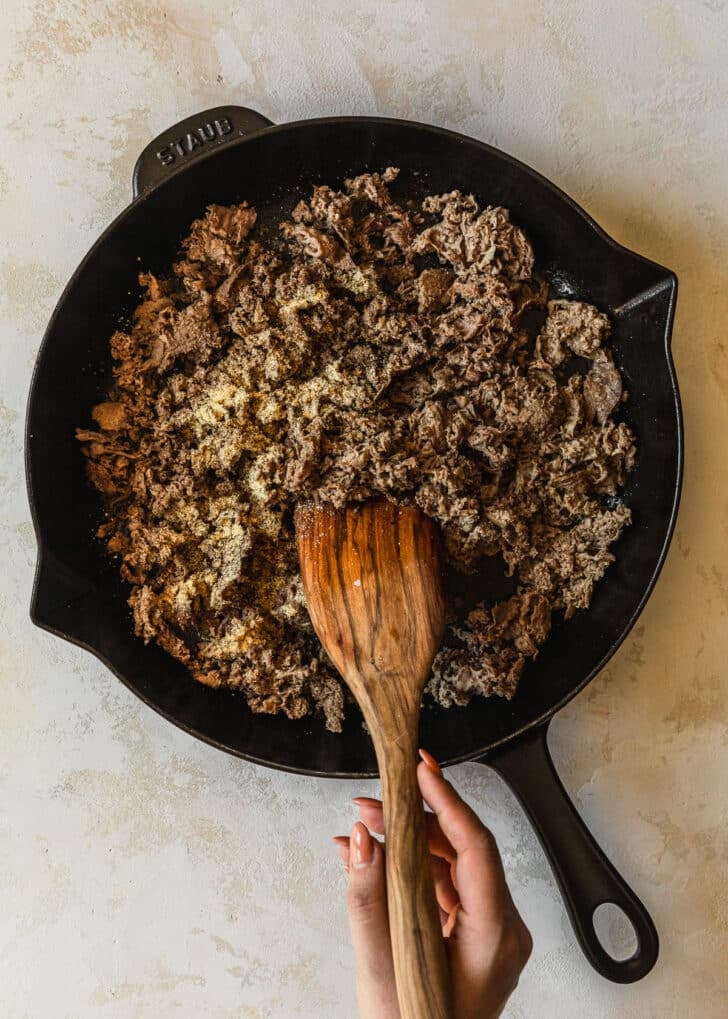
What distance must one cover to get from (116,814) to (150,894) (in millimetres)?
150

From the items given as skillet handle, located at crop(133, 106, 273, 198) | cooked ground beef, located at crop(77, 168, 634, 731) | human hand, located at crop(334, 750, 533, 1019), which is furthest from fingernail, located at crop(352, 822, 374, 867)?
skillet handle, located at crop(133, 106, 273, 198)

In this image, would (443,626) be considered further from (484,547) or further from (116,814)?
(116,814)

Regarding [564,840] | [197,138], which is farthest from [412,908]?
[197,138]

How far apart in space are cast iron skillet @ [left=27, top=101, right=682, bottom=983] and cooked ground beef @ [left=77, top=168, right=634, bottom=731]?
0.04 meters

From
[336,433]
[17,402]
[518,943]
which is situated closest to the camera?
[518,943]

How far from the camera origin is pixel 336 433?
1.14 m

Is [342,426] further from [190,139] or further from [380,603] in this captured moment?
[190,139]

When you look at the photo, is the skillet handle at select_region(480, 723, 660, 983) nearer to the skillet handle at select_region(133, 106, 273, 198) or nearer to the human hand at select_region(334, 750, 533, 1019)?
the human hand at select_region(334, 750, 533, 1019)

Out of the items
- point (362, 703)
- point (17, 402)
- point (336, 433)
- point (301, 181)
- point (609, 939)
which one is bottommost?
point (609, 939)

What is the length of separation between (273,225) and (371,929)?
102cm

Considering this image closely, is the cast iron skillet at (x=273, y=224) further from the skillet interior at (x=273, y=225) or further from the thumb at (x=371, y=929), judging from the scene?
the thumb at (x=371, y=929)

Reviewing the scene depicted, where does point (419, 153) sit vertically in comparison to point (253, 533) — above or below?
above

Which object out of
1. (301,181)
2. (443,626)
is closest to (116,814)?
(443,626)

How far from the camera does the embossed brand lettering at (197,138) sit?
121 centimetres
